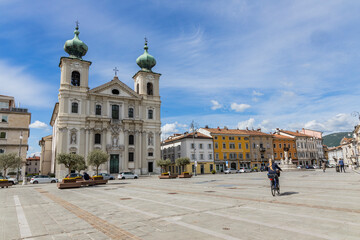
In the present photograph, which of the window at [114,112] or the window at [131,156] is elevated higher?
the window at [114,112]

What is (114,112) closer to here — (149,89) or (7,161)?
(149,89)

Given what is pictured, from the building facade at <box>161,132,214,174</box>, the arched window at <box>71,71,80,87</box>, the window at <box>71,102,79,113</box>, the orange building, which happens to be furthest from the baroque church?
the orange building

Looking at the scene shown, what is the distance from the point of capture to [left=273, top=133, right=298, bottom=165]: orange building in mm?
69500

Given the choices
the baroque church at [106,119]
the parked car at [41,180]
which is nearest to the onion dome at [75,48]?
the baroque church at [106,119]

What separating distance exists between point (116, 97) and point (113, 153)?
38.3 feet

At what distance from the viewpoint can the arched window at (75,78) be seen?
49.9 metres

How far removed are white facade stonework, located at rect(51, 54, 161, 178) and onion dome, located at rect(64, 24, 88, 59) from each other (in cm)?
298

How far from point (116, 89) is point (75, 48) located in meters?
11.8

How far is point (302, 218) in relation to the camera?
247 inches

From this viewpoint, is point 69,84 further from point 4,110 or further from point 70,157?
point 70,157

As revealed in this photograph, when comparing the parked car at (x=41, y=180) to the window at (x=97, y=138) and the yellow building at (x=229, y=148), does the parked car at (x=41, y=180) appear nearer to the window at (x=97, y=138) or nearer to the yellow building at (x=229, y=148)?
the window at (x=97, y=138)

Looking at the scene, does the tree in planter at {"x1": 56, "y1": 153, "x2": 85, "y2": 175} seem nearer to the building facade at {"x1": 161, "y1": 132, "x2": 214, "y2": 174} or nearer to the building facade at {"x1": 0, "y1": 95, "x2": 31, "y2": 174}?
the building facade at {"x1": 0, "y1": 95, "x2": 31, "y2": 174}

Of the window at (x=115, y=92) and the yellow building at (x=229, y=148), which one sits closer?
the window at (x=115, y=92)

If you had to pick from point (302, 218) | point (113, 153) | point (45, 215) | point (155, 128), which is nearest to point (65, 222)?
point (45, 215)
